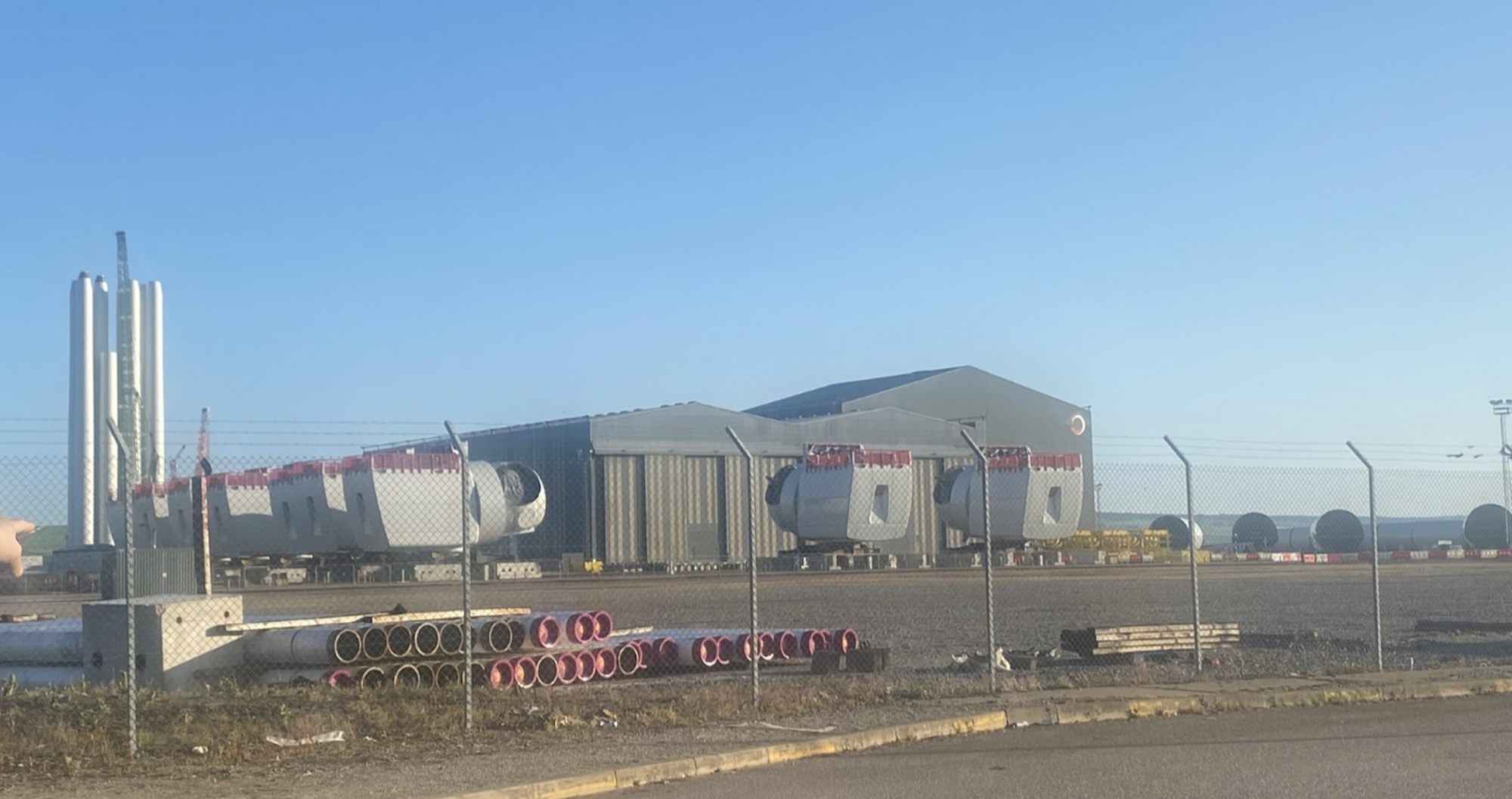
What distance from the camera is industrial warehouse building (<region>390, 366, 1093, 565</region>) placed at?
200 feet

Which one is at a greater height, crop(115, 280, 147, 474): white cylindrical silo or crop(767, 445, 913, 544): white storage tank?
crop(115, 280, 147, 474): white cylindrical silo

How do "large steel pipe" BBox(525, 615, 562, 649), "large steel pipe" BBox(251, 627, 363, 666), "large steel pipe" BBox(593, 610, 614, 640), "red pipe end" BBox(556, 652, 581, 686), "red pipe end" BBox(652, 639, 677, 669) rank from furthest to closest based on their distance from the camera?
"red pipe end" BBox(652, 639, 677, 669)
"large steel pipe" BBox(593, 610, 614, 640)
"red pipe end" BBox(556, 652, 581, 686)
"large steel pipe" BBox(525, 615, 562, 649)
"large steel pipe" BBox(251, 627, 363, 666)

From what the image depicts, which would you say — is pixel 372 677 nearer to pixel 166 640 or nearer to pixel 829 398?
pixel 166 640

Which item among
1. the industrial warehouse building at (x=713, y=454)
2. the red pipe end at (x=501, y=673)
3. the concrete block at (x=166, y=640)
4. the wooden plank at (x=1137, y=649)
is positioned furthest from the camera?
the industrial warehouse building at (x=713, y=454)

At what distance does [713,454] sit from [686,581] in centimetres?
2188

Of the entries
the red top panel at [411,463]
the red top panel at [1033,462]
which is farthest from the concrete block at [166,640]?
the red top panel at [1033,462]

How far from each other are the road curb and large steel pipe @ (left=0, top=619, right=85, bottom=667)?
7.75 meters

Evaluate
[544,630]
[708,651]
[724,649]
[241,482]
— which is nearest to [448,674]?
[544,630]

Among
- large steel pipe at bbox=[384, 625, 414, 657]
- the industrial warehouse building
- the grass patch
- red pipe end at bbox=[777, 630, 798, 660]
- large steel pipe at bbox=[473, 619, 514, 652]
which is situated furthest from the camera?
the industrial warehouse building

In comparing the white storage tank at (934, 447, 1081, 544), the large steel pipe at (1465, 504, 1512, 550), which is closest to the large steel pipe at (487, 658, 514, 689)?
the white storage tank at (934, 447, 1081, 544)

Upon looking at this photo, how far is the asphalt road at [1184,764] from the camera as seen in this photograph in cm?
905

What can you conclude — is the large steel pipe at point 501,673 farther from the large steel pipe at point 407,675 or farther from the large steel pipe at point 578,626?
the large steel pipe at point 578,626

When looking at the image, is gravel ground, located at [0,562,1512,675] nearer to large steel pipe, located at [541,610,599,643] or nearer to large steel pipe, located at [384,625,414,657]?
large steel pipe, located at [541,610,599,643]

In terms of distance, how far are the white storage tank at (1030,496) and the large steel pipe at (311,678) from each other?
50186mm
